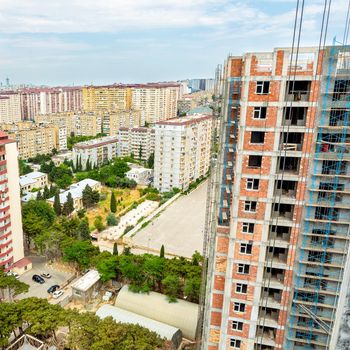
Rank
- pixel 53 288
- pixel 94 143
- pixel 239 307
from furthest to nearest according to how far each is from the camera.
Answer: pixel 94 143 → pixel 53 288 → pixel 239 307

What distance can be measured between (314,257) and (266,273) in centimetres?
130

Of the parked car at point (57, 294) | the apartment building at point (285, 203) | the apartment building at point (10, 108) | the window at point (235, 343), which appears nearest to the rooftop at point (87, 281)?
the parked car at point (57, 294)

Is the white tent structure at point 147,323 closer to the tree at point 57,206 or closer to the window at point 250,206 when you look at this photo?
the window at point 250,206

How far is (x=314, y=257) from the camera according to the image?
26.9 feet

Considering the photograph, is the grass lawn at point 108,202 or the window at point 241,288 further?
the grass lawn at point 108,202

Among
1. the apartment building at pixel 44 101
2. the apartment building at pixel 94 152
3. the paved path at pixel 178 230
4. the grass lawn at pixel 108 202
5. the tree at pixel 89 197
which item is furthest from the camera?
the apartment building at pixel 44 101

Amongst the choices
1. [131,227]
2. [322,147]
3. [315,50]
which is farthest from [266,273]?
[131,227]

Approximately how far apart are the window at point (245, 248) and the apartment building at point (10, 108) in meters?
56.9

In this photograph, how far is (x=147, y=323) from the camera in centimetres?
1288

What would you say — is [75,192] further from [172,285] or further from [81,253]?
[172,285]

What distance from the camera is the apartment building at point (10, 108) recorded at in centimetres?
5462

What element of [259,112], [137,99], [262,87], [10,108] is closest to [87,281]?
[259,112]

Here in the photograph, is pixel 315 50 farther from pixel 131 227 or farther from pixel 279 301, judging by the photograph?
pixel 131 227

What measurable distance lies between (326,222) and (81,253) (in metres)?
12.8
